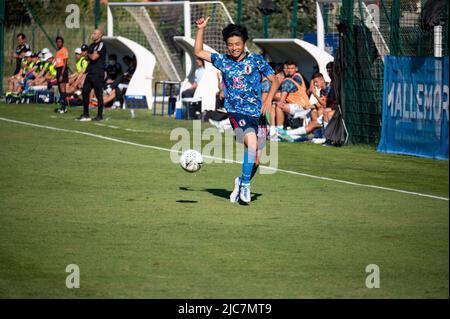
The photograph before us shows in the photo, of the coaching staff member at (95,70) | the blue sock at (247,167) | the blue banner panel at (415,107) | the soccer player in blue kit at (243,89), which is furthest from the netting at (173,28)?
the blue sock at (247,167)

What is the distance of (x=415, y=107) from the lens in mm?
17578

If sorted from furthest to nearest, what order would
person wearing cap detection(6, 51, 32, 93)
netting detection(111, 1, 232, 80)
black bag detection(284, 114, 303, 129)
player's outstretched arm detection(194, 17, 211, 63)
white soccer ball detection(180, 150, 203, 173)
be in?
person wearing cap detection(6, 51, 32, 93) < netting detection(111, 1, 232, 80) < black bag detection(284, 114, 303, 129) < white soccer ball detection(180, 150, 203, 173) < player's outstretched arm detection(194, 17, 211, 63)

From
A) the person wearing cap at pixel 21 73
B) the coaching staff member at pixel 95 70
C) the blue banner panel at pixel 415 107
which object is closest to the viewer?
the blue banner panel at pixel 415 107

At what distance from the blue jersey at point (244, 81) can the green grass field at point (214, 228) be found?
3.82 feet

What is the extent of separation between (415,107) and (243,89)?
6210 mm

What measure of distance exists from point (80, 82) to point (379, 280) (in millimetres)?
24161

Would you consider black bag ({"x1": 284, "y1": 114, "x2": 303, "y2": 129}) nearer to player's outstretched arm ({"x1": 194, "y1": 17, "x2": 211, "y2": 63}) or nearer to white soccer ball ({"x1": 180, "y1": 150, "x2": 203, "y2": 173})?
white soccer ball ({"x1": 180, "y1": 150, "x2": 203, "y2": 173})

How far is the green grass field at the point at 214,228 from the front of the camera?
7.88 metres

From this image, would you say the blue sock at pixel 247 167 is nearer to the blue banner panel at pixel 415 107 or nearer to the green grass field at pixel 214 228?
the green grass field at pixel 214 228

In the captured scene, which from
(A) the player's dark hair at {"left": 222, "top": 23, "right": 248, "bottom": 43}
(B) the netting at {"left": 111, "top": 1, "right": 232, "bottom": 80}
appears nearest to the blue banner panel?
(A) the player's dark hair at {"left": 222, "top": 23, "right": 248, "bottom": 43}

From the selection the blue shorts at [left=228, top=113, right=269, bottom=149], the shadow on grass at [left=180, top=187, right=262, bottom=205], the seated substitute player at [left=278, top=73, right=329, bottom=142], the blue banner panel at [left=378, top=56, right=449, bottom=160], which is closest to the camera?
the blue shorts at [left=228, top=113, right=269, bottom=149]

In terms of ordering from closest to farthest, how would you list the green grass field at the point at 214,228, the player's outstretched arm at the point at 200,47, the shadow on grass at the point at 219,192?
1. the green grass field at the point at 214,228
2. the player's outstretched arm at the point at 200,47
3. the shadow on grass at the point at 219,192

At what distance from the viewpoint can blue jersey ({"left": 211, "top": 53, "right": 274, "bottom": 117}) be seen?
12.2 meters

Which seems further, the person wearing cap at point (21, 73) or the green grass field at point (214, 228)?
the person wearing cap at point (21, 73)
